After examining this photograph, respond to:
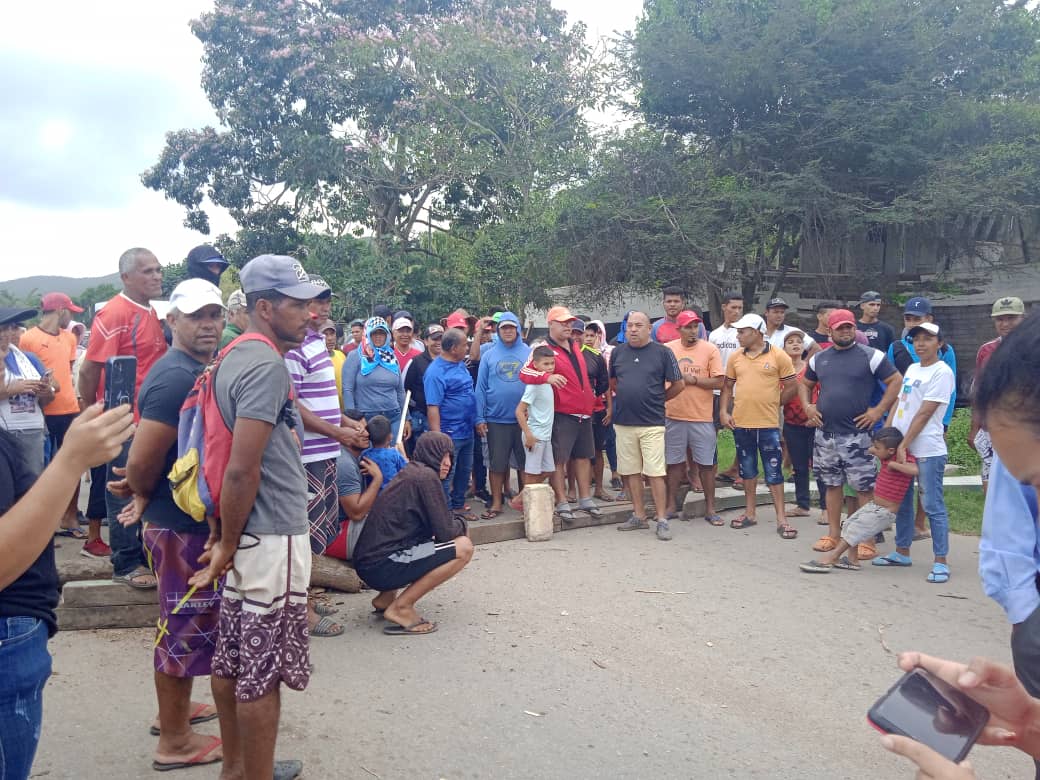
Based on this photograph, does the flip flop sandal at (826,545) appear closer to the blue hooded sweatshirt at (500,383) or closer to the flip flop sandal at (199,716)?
the blue hooded sweatshirt at (500,383)

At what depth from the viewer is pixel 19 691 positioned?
2217 millimetres

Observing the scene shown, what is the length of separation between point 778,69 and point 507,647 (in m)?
14.0

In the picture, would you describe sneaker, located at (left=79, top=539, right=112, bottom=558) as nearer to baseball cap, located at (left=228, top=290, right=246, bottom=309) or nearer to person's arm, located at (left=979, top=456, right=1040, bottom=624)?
baseball cap, located at (left=228, top=290, right=246, bottom=309)

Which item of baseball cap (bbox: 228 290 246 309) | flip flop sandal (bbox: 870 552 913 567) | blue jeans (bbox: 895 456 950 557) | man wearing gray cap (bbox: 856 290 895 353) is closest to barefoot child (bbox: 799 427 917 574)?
blue jeans (bbox: 895 456 950 557)

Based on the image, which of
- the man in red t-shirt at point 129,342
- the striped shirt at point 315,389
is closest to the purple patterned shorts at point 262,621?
the striped shirt at point 315,389

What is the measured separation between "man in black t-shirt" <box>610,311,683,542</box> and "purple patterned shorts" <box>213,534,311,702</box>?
17.0 ft

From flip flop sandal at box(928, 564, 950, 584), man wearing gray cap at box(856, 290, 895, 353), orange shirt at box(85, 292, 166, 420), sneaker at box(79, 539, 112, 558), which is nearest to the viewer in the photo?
→ orange shirt at box(85, 292, 166, 420)

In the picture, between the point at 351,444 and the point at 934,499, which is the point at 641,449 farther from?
the point at 351,444

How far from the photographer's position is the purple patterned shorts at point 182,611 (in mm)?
3553

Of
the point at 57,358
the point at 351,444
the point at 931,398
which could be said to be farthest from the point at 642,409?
the point at 57,358

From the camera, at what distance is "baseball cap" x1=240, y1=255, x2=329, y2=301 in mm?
3350

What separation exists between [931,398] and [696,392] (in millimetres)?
2366

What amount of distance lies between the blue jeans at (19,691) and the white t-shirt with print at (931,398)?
6.34 metres

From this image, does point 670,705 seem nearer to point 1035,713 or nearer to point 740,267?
point 1035,713
